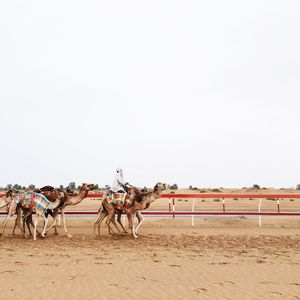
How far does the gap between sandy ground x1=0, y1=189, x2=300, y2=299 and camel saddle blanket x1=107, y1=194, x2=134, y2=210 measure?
107 cm

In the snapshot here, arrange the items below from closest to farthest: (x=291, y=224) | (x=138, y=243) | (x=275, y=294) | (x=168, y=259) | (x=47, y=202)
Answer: (x=275, y=294) → (x=168, y=259) → (x=138, y=243) → (x=47, y=202) → (x=291, y=224)

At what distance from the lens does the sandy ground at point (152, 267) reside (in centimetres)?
685

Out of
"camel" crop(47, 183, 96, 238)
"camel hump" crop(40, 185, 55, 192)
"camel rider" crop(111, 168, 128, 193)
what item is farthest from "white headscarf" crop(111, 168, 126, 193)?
Result: "camel hump" crop(40, 185, 55, 192)

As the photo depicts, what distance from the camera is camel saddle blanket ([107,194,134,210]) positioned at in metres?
13.9

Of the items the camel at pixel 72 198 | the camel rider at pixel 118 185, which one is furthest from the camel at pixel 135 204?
the camel at pixel 72 198

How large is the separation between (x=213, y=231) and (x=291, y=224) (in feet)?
18.1

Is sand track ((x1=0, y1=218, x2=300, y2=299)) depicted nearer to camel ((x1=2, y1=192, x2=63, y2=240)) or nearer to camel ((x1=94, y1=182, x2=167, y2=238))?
camel ((x1=94, y1=182, x2=167, y2=238))

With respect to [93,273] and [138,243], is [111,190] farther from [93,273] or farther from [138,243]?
[93,273]

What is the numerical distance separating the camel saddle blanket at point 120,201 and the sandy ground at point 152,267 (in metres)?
1.07

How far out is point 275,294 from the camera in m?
6.73

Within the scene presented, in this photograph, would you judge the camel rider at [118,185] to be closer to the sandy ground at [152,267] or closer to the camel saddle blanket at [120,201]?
the camel saddle blanket at [120,201]

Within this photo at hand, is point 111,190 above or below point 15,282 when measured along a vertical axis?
above

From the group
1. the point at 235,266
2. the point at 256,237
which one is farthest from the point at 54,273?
the point at 256,237

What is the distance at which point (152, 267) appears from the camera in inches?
346
